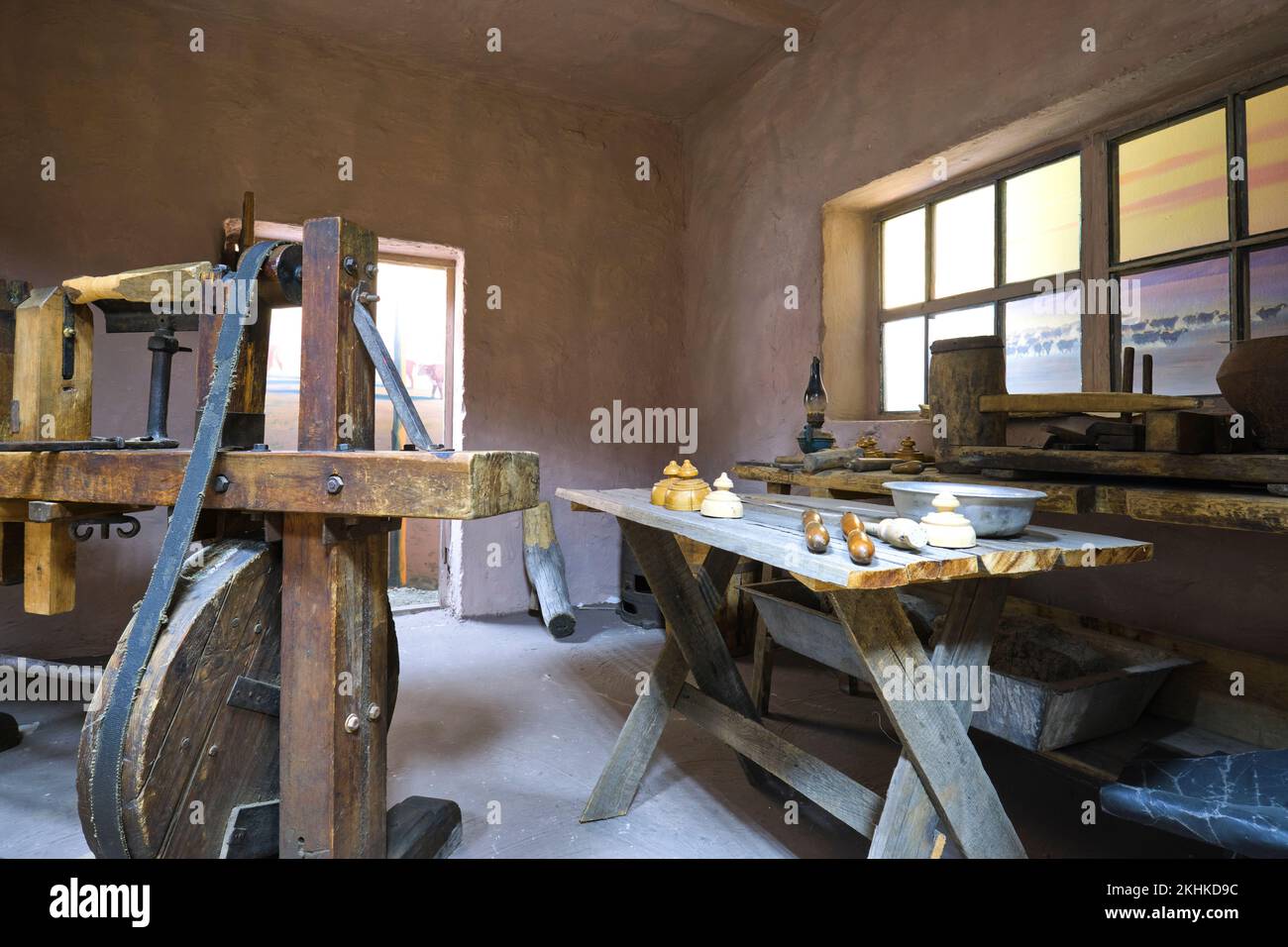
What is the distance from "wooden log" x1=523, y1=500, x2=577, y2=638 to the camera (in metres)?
4.53

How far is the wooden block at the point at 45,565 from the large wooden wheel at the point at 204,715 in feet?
1.99

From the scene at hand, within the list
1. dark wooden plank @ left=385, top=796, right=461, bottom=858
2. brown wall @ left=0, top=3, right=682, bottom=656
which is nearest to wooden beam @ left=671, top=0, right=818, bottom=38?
brown wall @ left=0, top=3, right=682, bottom=656

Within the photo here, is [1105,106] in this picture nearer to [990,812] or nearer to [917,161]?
[917,161]

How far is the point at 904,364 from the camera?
407cm

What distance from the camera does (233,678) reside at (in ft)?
4.74

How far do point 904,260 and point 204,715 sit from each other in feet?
12.8

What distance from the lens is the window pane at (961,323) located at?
3551 millimetres

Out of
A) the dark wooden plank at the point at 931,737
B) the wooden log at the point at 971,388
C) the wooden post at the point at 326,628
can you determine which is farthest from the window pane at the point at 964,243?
the wooden post at the point at 326,628

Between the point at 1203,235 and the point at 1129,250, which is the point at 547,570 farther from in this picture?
the point at 1203,235


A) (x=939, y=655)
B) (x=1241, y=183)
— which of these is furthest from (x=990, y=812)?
(x=1241, y=183)

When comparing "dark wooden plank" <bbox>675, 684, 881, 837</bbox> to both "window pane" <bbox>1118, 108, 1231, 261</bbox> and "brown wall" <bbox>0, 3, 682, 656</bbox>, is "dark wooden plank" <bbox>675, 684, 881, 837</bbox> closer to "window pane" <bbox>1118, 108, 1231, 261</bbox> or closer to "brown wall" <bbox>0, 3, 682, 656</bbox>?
"window pane" <bbox>1118, 108, 1231, 261</bbox>

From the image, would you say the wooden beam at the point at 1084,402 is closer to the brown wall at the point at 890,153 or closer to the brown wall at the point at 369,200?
the brown wall at the point at 890,153

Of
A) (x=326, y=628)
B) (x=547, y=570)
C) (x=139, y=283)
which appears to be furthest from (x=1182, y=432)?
(x=547, y=570)

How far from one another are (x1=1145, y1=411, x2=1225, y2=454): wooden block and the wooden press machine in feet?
5.31
